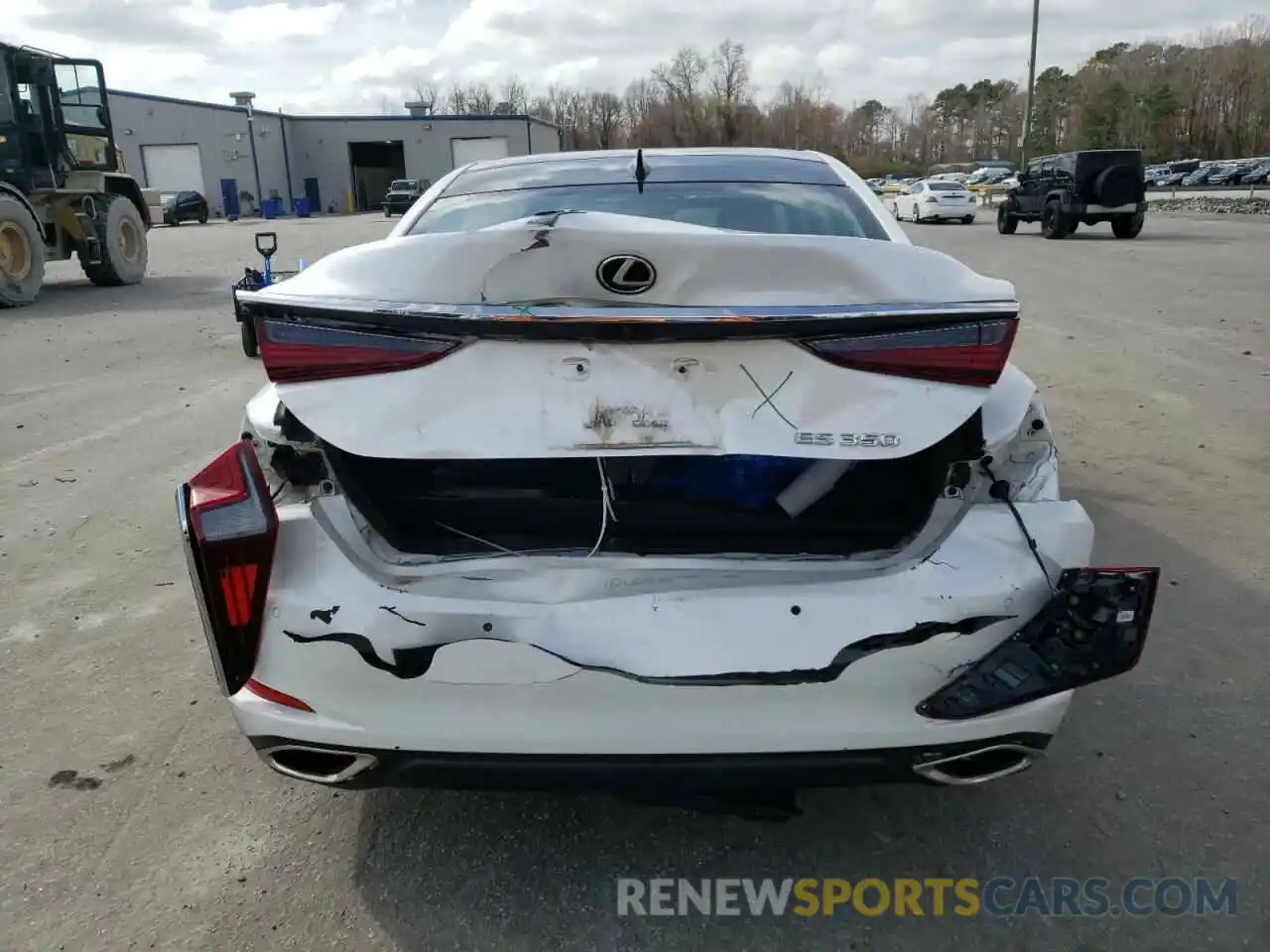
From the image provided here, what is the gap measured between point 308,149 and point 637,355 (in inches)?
2716

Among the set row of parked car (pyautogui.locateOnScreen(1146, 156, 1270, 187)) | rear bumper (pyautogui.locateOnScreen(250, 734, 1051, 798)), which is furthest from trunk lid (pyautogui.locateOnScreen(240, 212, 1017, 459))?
row of parked car (pyautogui.locateOnScreen(1146, 156, 1270, 187))

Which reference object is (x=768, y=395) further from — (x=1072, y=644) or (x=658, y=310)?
(x=1072, y=644)

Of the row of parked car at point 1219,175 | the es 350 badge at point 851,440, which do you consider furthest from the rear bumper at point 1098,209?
the row of parked car at point 1219,175

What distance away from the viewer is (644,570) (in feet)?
6.48

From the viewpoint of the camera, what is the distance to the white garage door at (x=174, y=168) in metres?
52.5

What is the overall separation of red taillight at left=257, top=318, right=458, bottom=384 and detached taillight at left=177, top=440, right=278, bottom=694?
0.89 feet

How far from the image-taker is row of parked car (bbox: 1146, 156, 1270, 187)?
4766 cm

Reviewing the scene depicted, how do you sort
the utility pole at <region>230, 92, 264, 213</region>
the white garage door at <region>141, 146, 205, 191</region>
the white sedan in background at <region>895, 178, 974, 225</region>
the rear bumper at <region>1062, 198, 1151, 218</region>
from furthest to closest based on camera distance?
1. the utility pole at <region>230, 92, 264, 213</region>
2. the white garage door at <region>141, 146, 205, 191</region>
3. the white sedan in background at <region>895, 178, 974, 225</region>
4. the rear bumper at <region>1062, 198, 1151, 218</region>

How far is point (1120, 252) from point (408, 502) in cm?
1890

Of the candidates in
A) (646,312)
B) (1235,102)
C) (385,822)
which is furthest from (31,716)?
(1235,102)

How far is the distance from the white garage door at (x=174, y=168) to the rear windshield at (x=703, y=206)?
56.2 metres

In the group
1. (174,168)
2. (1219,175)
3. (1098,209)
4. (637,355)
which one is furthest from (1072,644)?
(174,168)

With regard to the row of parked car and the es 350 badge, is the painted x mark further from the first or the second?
the row of parked car

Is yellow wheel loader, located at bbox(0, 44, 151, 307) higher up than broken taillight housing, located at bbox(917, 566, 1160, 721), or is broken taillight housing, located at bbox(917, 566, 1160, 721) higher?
yellow wheel loader, located at bbox(0, 44, 151, 307)
